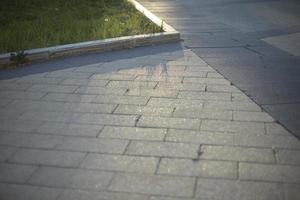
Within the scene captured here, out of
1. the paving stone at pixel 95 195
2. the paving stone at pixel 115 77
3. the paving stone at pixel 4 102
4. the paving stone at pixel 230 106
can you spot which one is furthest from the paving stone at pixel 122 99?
the paving stone at pixel 95 195

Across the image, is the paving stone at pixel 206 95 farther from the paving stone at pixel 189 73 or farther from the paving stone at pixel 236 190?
the paving stone at pixel 236 190

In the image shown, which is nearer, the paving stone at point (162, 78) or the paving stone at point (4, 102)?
the paving stone at point (4, 102)

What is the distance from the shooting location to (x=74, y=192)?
3764 millimetres

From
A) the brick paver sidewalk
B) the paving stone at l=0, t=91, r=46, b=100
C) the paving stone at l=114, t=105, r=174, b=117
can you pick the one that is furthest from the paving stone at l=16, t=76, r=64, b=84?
the paving stone at l=114, t=105, r=174, b=117

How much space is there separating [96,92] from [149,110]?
1.14m

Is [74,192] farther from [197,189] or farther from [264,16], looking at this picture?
[264,16]

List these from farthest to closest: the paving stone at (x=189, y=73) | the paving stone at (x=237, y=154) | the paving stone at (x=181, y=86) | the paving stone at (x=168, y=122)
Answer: the paving stone at (x=189, y=73)
the paving stone at (x=181, y=86)
the paving stone at (x=168, y=122)
the paving stone at (x=237, y=154)

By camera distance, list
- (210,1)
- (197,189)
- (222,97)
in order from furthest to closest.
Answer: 1. (210,1)
2. (222,97)
3. (197,189)

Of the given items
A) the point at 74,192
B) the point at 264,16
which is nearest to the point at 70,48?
the point at 74,192

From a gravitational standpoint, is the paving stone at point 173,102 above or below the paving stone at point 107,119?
above

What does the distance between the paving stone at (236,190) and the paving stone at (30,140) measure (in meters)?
1.85

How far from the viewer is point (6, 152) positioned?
4547 millimetres

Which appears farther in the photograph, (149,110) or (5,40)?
(5,40)

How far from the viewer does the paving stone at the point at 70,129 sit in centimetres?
493
